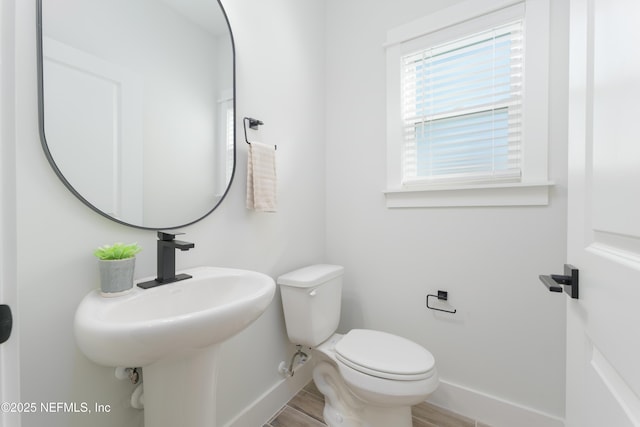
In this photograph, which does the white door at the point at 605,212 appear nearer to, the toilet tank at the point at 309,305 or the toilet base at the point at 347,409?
the toilet base at the point at 347,409

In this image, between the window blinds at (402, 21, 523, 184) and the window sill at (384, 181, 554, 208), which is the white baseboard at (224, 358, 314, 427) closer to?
the window sill at (384, 181, 554, 208)

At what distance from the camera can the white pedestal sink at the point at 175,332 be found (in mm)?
558

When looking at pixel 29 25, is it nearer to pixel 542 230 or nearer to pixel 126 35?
pixel 126 35

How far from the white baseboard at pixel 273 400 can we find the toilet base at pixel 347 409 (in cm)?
22

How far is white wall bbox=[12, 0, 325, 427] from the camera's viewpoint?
0.70 m

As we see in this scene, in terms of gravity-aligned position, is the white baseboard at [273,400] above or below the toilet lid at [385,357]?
below

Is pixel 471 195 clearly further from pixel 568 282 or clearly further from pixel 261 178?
pixel 261 178

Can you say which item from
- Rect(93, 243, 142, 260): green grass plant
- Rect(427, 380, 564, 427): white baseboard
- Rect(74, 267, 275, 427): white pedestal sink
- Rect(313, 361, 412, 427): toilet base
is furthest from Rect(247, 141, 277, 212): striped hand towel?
Rect(427, 380, 564, 427): white baseboard

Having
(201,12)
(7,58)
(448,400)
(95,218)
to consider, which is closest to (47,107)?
(95,218)

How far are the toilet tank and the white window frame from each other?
0.66m

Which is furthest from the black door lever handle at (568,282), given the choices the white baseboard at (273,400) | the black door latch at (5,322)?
the white baseboard at (273,400)

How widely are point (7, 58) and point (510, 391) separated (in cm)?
198

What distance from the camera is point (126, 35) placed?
897mm

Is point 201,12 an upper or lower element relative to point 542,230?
upper
